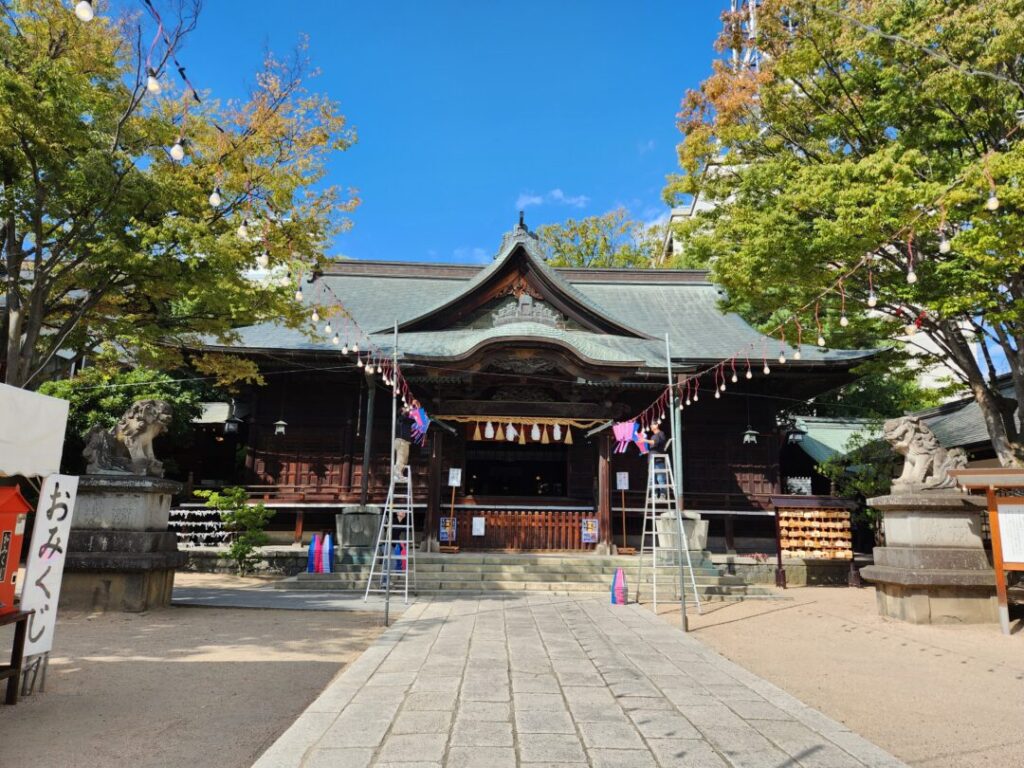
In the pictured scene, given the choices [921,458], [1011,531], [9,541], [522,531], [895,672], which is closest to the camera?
[9,541]

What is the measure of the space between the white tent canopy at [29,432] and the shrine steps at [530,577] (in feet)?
26.6

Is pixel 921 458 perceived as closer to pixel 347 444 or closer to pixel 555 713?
pixel 555 713

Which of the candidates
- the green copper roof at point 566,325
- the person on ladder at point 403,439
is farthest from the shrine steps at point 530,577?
the green copper roof at point 566,325

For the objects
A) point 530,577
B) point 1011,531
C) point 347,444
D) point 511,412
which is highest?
point 511,412

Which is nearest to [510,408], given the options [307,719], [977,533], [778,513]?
[778,513]

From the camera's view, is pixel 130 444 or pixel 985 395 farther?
pixel 985 395

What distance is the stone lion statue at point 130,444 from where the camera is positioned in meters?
9.66

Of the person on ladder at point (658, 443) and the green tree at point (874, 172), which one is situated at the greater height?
the green tree at point (874, 172)

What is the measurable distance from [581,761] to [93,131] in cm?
1105

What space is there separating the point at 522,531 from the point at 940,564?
8578 mm

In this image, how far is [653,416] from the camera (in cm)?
1670

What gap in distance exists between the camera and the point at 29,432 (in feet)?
15.5

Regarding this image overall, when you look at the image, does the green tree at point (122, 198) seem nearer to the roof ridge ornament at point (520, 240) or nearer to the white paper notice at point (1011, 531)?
the roof ridge ornament at point (520, 240)

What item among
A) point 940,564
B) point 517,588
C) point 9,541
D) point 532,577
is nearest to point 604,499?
point 532,577
